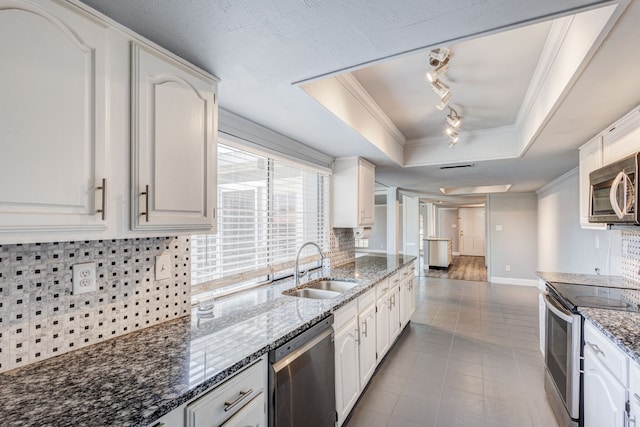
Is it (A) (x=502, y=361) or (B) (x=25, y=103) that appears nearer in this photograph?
(B) (x=25, y=103)

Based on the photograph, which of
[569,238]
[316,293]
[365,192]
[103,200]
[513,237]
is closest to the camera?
[103,200]

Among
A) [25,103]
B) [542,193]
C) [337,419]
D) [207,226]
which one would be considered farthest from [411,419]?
[542,193]

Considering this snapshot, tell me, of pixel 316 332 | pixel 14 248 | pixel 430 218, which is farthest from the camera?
pixel 430 218

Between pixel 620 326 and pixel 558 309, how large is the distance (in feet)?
1.91

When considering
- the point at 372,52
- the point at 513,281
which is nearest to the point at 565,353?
the point at 372,52

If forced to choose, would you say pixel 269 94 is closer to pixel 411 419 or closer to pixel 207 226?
pixel 207 226

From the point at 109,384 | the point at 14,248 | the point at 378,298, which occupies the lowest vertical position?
the point at 378,298

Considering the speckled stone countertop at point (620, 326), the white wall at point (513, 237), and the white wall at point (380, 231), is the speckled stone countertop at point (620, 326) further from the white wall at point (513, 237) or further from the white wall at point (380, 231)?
the white wall at point (380, 231)

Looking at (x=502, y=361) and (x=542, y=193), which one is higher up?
(x=542, y=193)

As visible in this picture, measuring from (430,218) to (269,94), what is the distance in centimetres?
1015

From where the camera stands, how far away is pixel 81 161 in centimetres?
96

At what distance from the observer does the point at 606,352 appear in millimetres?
1521

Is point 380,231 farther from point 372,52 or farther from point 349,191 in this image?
point 372,52

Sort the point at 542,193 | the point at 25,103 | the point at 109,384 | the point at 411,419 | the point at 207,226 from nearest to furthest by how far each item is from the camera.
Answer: the point at 25,103, the point at 109,384, the point at 207,226, the point at 411,419, the point at 542,193
